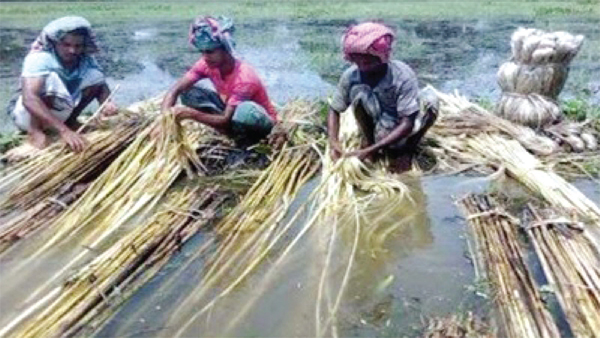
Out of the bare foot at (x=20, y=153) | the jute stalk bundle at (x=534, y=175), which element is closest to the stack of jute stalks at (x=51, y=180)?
the bare foot at (x=20, y=153)

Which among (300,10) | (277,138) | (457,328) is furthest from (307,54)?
(457,328)

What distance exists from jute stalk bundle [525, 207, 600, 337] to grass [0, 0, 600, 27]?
11.0 meters

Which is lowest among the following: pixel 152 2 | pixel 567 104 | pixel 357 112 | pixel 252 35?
pixel 152 2

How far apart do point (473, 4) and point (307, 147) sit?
1212cm

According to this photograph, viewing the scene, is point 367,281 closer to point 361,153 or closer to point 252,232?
point 252,232

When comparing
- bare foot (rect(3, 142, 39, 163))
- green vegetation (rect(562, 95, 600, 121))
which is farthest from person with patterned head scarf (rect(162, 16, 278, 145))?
green vegetation (rect(562, 95, 600, 121))

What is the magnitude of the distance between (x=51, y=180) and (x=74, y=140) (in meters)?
0.46

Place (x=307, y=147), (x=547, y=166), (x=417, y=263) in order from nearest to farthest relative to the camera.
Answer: (x=417, y=263)
(x=547, y=166)
(x=307, y=147)

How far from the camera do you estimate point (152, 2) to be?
65.0 feet

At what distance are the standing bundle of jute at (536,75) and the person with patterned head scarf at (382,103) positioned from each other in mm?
993

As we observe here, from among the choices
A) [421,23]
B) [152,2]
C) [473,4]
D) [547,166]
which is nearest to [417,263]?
[547,166]

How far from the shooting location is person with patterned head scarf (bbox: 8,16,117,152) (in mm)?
5020

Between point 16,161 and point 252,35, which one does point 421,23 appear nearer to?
point 252,35

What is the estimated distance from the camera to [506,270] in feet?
10.0
